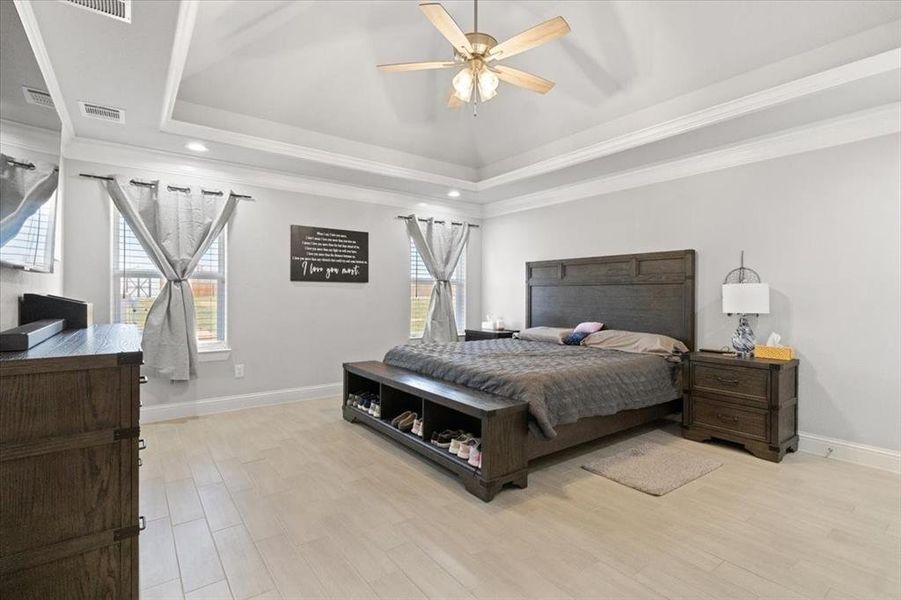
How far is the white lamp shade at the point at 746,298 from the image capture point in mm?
3355

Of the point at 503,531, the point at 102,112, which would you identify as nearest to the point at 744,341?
the point at 503,531

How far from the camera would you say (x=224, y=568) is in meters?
1.89

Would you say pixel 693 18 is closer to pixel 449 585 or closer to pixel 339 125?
pixel 339 125

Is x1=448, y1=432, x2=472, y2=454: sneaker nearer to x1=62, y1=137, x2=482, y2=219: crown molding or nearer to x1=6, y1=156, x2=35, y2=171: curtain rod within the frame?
x1=6, y1=156, x2=35, y2=171: curtain rod

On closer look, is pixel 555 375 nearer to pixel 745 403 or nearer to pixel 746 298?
pixel 745 403

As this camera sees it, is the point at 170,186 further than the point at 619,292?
No

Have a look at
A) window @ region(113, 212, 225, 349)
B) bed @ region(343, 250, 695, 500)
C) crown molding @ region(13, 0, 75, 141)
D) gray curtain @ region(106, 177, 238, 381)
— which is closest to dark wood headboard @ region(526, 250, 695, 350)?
bed @ region(343, 250, 695, 500)

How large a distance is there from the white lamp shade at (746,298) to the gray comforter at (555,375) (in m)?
0.66

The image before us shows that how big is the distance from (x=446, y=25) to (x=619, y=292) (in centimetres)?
321

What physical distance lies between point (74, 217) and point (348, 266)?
96.8 inches

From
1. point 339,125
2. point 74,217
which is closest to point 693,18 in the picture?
point 339,125

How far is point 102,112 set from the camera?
3.20 metres

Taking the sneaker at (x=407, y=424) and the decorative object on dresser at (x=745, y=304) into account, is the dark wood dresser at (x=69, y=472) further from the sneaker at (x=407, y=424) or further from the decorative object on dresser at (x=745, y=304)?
the decorative object on dresser at (x=745, y=304)

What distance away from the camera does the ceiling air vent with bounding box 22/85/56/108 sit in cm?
174
